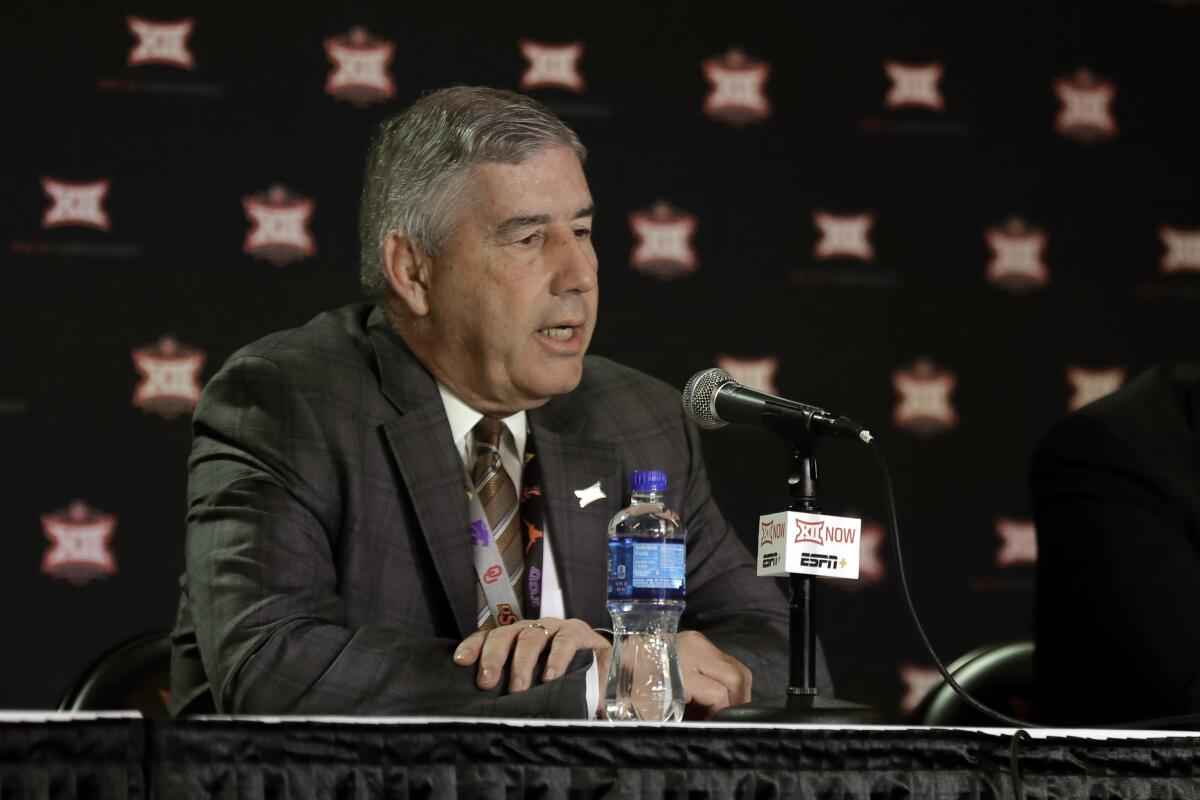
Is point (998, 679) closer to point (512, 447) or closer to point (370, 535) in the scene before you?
point (512, 447)

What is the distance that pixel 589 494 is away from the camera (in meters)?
2.46

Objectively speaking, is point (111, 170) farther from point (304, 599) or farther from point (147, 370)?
→ point (304, 599)

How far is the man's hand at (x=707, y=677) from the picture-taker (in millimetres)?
2033

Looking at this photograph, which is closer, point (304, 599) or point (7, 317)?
point (304, 599)

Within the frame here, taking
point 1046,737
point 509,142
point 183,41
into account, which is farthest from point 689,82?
point 1046,737

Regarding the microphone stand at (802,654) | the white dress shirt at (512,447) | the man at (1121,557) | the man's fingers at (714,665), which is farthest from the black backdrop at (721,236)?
the microphone stand at (802,654)

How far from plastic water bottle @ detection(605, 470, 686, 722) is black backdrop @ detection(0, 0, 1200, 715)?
1.71 metres

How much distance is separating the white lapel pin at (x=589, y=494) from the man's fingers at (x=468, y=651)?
1.63 ft

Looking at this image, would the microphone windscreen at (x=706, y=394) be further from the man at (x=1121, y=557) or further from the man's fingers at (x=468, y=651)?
the man at (x=1121, y=557)

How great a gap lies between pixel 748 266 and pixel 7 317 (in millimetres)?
1721

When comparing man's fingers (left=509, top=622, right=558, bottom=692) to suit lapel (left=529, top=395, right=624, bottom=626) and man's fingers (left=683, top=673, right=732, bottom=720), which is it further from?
suit lapel (left=529, top=395, right=624, bottom=626)

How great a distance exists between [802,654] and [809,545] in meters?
0.12

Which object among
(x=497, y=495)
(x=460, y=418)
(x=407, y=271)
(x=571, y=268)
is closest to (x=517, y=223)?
(x=571, y=268)

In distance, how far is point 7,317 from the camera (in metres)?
3.33
